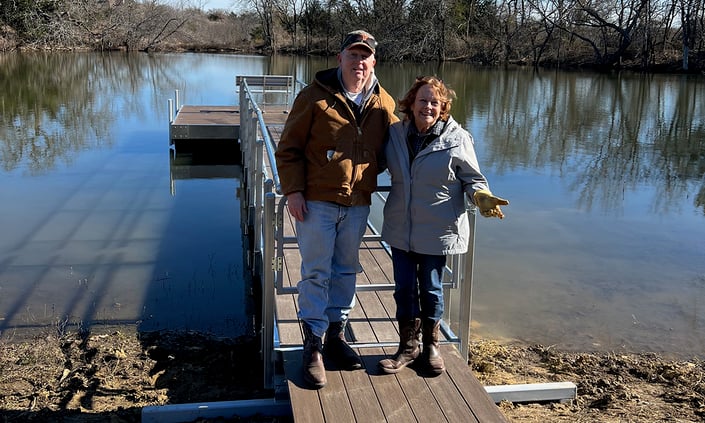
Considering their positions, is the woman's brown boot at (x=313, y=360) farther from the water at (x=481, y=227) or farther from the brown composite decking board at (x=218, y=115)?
the brown composite decking board at (x=218, y=115)

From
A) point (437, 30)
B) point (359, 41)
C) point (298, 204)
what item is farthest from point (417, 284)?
point (437, 30)

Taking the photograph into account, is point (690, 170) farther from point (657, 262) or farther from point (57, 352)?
point (57, 352)

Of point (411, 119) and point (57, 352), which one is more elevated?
point (411, 119)

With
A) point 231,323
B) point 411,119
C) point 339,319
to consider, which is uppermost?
point 411,119

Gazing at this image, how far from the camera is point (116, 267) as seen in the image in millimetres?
6469

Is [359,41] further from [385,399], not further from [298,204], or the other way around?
[385,399]

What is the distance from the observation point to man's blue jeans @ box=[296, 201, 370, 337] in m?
3.14

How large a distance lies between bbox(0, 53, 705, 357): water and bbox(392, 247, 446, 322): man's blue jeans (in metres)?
2.18

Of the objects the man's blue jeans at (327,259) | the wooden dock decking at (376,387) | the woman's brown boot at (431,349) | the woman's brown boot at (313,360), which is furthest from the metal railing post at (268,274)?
the woman's brown boot at (431,349)

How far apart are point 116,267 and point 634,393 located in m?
4.60

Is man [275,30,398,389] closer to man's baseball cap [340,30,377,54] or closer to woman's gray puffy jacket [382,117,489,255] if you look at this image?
man's baseball cap [340,30,377,54]

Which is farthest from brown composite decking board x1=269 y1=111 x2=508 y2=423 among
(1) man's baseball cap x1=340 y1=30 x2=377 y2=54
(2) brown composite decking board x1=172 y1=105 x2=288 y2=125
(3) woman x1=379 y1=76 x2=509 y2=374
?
(2) brown composite decking board x1=172 y1=105 x2=288 y2=125

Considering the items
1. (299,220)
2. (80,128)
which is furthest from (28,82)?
(299,220)

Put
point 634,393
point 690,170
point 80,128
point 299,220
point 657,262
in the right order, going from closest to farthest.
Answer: point 299,220 < point 634,393 < point 657,262 < point 690,170 < point 80,128
